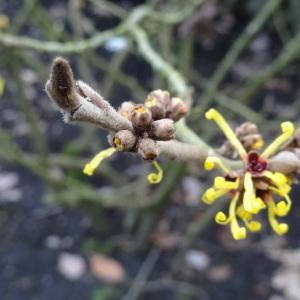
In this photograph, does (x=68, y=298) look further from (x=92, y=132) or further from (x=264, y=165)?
(x=264, y=165)

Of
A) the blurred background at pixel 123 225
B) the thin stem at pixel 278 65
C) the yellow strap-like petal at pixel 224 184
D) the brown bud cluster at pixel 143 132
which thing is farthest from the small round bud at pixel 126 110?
the blurred background at pixel 123 225

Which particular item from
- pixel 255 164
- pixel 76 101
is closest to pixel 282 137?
pixel 255 164

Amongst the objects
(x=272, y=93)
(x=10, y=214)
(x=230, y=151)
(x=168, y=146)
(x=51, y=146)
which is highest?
(x=272, y=93)

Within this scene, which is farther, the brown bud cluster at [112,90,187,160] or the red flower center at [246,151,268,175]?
the red flower center at [246,151,268,175]

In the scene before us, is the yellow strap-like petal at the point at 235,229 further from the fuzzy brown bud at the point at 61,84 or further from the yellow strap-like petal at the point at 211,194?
the fuzzy brown bud at the point at 61,84

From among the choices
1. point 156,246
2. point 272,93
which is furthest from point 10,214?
point 272,93

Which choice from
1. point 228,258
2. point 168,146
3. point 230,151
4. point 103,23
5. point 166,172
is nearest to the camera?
point 168,146

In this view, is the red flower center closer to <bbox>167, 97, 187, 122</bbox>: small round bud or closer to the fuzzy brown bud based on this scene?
<bbox>167, 97, 187, 122</bbox>: small round bud

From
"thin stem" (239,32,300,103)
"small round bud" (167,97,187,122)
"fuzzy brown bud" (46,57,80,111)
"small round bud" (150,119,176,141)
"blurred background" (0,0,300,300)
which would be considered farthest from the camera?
"blurred background" (0,0,300,300)

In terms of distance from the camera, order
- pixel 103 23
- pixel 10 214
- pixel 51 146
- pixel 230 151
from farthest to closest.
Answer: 1. pixel 103 23
2. pixel 51 146
3. pixel 10 214
4. pixel 230 151

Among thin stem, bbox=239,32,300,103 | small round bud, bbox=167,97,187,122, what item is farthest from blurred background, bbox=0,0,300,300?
small round bud, bbox=167,97,187,122
